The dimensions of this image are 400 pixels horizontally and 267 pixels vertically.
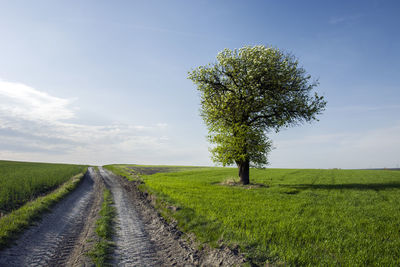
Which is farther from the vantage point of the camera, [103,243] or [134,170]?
[134,170]

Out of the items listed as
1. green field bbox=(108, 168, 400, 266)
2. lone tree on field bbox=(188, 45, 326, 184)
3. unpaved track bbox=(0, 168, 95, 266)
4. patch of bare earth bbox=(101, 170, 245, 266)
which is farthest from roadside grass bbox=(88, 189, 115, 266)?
lone tree on field bbox=(188, 45, 326, 184)

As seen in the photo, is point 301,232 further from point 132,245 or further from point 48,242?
point 48,242

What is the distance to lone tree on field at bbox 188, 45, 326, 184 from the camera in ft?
78.8

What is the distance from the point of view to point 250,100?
24.8m

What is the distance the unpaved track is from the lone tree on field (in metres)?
17.0

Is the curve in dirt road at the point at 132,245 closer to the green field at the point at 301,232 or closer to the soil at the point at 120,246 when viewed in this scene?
the soil at the point at 120,246

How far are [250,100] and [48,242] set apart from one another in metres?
21.8

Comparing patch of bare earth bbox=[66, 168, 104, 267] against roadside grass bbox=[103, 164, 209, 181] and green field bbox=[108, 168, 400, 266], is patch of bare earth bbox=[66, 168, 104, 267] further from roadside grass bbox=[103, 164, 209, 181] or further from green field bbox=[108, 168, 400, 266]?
roadside grass bbox=[103, 164, 209, 181]

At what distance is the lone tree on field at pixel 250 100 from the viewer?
78.8 feet

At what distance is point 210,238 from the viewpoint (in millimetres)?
7789

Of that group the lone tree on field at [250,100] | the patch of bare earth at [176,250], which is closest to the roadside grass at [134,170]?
the lone tree on field at [250,100]

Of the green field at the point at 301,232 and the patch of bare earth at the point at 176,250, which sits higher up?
the green field at the point at 301,232

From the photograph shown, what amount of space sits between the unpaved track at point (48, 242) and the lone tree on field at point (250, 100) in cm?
1703

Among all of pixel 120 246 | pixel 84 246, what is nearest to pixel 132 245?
pixel 120 246
